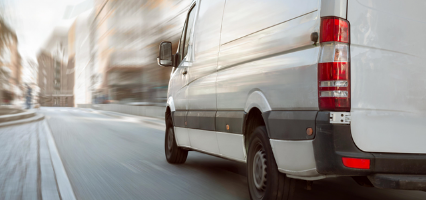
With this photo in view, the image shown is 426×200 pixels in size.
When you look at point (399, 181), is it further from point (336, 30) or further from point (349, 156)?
point (336, 30)

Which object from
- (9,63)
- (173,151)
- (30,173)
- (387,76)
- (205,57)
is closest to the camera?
(387,76)

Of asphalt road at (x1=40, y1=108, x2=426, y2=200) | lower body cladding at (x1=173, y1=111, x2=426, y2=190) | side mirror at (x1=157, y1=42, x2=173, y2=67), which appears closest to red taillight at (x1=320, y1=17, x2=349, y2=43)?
lower body cladding at (x1=173, y1=111, x2=426, y2=190)

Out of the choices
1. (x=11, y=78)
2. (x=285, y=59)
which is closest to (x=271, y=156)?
(x=285, y=59)

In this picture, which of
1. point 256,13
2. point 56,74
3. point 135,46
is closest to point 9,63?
point 135,46

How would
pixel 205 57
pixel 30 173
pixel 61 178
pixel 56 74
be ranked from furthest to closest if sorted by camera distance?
pixel 56 74 → pixel 30 173 → pixel 61 178 → pixel 205 57

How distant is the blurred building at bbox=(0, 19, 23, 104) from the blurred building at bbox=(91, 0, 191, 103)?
8.01 meters

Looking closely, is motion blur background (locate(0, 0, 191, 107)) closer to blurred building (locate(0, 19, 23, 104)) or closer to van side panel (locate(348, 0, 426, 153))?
blurred building (locate(0, 19, 23, 104))

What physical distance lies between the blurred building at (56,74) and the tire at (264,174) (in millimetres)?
140819

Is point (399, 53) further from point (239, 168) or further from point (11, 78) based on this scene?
point (11, 78)

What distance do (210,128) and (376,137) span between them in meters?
2.34

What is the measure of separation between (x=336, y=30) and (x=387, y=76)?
18.4 inches

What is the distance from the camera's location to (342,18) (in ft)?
10.7

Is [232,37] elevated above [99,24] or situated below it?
below

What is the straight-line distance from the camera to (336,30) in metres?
3.24
